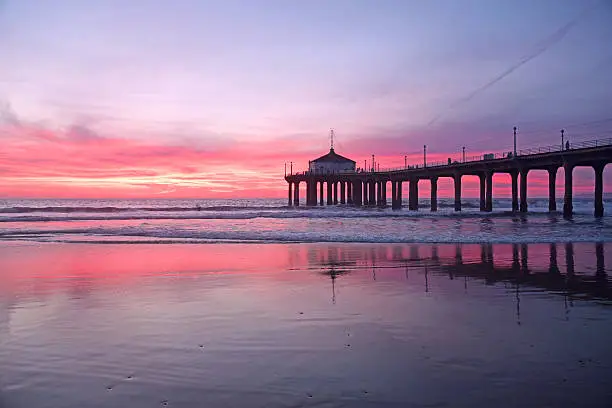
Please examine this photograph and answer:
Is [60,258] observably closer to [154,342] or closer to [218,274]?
[218,274]

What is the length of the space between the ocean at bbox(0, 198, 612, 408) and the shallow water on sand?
24 millimetres

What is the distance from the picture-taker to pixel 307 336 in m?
6.54

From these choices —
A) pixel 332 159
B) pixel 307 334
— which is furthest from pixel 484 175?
pixel 307 334

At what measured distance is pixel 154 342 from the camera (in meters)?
6.30

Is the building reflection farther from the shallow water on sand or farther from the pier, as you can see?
the pier

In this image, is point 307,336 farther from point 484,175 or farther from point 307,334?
point 484,175

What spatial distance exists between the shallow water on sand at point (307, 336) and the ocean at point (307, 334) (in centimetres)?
2

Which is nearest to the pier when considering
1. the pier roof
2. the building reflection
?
the pier roof

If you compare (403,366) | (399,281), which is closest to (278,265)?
(399,281)

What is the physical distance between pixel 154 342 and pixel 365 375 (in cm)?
274

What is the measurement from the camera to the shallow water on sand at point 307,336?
15.3 ft

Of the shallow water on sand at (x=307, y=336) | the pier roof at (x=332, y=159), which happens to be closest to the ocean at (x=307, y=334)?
the shallow water on sand at (x=307, y=336)

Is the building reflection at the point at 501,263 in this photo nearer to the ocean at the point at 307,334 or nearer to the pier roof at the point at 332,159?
the ocean at the point at 307,334

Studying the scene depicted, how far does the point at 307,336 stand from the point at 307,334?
0.09 meters
